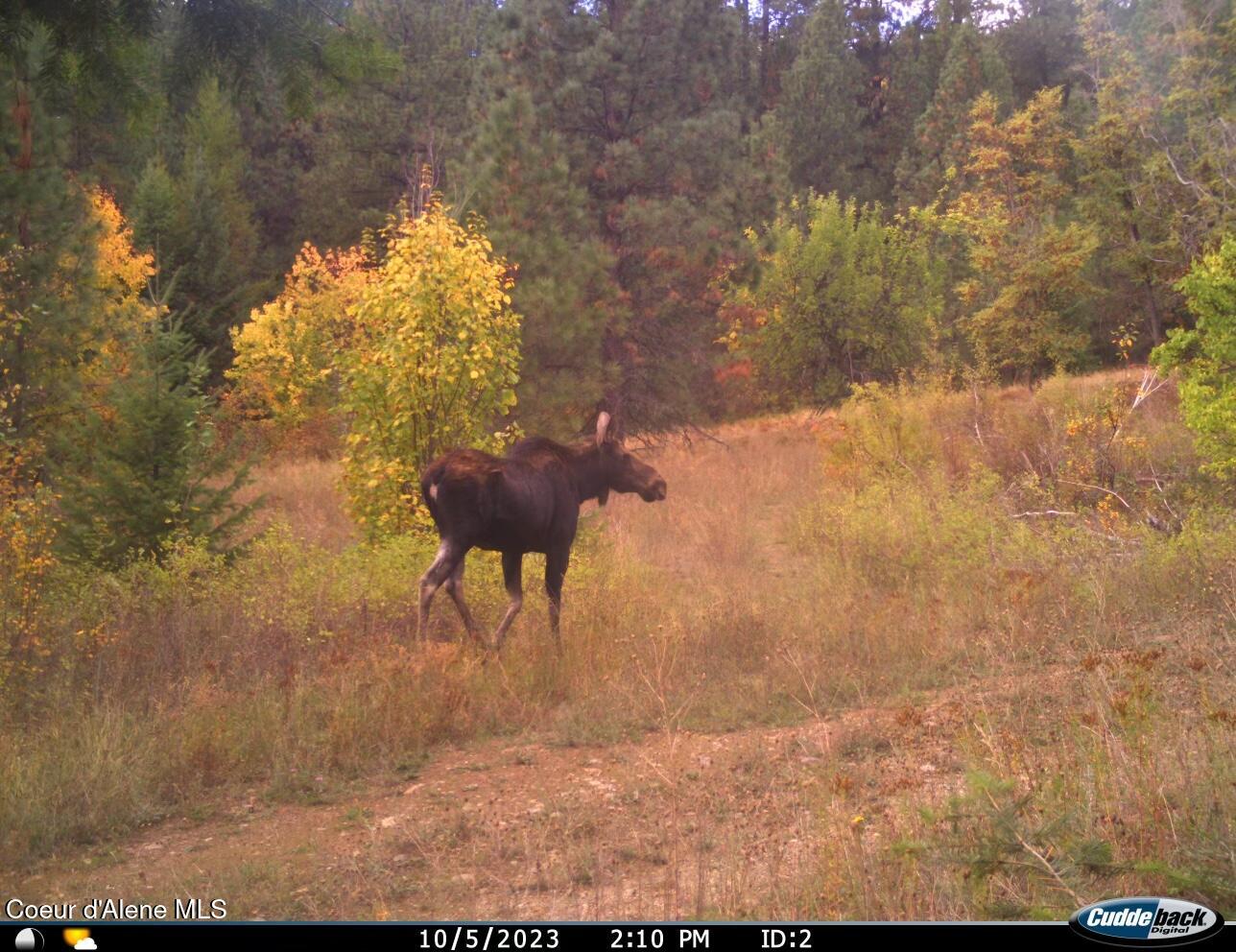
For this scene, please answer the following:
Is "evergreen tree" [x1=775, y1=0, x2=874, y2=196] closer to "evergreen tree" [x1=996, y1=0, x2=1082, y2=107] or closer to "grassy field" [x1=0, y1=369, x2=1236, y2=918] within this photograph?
"evergreen tree" [x1=996, y1=0, x2=1082, y2=107]

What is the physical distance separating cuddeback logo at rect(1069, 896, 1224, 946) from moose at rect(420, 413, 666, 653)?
625cm

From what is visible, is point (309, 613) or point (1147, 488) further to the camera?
point (1147, 488)

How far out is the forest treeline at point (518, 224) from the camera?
455 inches

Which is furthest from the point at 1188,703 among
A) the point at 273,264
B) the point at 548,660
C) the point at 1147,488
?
the point at 273,264

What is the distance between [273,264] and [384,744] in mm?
35384

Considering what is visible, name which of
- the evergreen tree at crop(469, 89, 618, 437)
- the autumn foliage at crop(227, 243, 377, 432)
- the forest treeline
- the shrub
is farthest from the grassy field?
the autumn foliage at crop(227, 243, 377, 432)

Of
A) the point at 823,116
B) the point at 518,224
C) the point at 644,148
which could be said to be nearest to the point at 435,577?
the point at 518,224

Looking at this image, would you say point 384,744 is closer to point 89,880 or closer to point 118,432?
point 89,880

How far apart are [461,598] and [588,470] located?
1.93 m

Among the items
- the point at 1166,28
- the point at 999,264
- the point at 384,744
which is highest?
the point at 1166,28

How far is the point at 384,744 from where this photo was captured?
7.54 m

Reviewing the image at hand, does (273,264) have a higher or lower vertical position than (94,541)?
higher

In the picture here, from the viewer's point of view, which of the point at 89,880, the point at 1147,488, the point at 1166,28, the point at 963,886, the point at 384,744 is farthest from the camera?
the point at 1166,28

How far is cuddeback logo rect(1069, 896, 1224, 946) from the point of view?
136 inches
